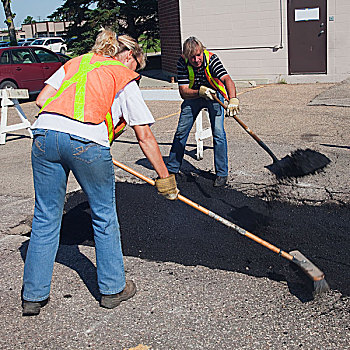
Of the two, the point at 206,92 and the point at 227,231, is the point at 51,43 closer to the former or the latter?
the point at 206,92

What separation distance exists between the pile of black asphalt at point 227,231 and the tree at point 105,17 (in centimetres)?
1767

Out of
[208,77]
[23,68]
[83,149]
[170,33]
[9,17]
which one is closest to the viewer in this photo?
[83,149]

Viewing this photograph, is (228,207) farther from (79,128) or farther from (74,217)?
(79,128)

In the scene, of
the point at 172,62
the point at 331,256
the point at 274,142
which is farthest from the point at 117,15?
the point at 331,256

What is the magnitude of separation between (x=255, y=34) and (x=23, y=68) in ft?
22.6

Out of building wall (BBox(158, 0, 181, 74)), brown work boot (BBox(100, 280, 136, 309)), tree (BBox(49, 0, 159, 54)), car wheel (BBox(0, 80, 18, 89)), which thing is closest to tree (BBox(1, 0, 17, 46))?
tree (BBox(49, 0, 159, 54))

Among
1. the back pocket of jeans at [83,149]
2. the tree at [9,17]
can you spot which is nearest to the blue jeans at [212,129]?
the back pocket of jeans at [83,149]

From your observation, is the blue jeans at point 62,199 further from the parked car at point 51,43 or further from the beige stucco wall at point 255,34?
the parked car at point 51,43

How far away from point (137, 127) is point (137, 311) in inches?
50.0

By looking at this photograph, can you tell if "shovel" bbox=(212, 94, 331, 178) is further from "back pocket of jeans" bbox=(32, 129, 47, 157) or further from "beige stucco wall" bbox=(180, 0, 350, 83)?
"beige stucco wall" bbox=(180, 0, 350, 83)

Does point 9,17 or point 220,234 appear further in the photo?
point 9,17

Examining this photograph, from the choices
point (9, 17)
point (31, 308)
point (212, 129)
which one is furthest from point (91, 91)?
point (9, 17)

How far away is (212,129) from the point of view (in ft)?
20.2

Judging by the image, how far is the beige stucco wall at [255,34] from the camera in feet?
45.6
